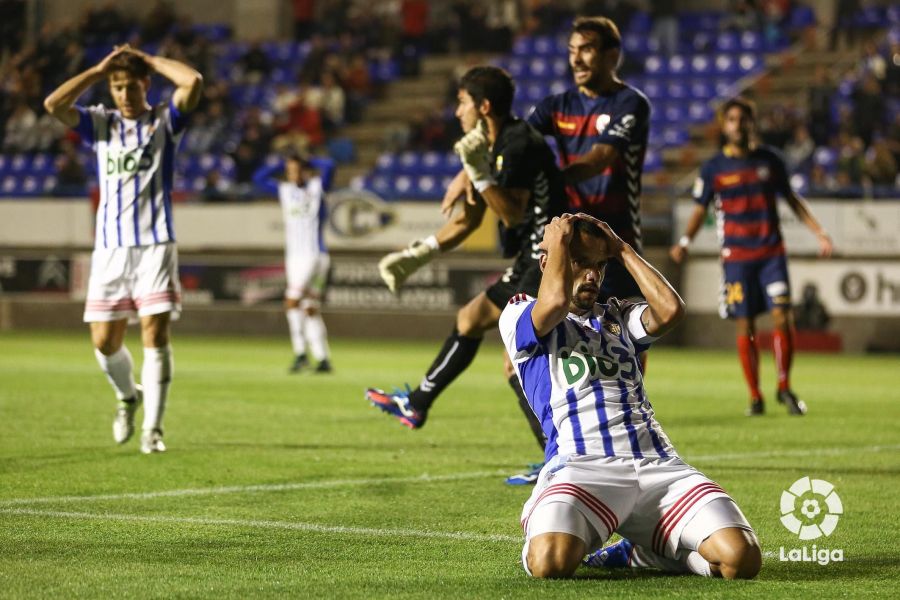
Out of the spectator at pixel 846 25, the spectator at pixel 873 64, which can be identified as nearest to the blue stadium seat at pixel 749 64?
the spectator at pixel 846 25

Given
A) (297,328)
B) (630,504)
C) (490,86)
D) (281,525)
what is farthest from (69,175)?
(630,504)

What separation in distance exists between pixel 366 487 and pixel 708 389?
7.16m

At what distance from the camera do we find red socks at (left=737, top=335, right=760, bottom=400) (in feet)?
38.4

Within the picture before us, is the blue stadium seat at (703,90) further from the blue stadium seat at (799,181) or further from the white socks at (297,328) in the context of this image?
the white socks at (297,328)

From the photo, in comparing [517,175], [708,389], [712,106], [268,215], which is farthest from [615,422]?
[712,106]

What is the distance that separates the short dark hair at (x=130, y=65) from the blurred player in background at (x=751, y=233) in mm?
4877

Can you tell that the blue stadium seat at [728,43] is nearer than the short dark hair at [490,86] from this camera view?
No

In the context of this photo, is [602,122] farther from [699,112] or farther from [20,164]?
[20,164]

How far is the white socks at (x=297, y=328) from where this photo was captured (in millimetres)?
16056

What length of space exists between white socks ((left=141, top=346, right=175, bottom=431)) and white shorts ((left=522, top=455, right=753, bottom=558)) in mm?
4055

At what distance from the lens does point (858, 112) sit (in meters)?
21.8

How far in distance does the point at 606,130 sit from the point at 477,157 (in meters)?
0.91

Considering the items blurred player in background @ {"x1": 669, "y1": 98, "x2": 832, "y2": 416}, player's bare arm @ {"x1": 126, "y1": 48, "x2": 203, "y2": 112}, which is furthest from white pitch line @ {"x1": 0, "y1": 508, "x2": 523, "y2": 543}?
blurred player in background @ {"x1": 669, "y1": 98, "x2": 832, "y2": 416}

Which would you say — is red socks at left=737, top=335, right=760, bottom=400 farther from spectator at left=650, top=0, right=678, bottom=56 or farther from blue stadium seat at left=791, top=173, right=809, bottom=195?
spectator at left=650, top=0, right=678, bottom=56
